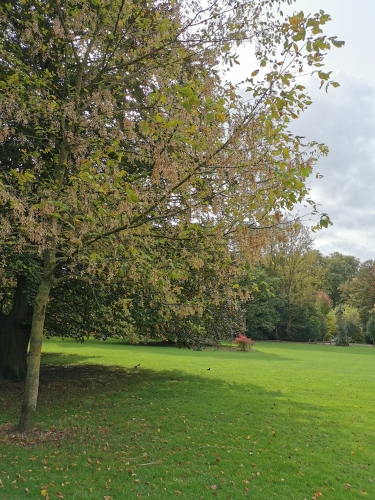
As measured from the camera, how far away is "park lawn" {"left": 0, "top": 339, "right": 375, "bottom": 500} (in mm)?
5578

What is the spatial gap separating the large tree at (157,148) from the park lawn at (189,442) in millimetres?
1579

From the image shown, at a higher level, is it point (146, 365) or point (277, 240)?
point (277, 240)

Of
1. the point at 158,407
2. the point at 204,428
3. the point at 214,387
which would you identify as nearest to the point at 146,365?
the point at 214,387

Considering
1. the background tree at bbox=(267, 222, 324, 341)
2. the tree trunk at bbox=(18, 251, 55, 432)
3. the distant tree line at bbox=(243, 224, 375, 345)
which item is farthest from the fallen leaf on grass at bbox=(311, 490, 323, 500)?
the background tree at bbox=(267, 222, 324, 341)

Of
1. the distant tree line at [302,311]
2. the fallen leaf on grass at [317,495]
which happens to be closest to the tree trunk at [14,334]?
the fallen leaf on grass at [317,495]

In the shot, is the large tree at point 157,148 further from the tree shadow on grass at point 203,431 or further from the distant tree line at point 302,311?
the distant tree line at point 302,311

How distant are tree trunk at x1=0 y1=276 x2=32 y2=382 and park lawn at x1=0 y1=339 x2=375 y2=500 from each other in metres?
0.79

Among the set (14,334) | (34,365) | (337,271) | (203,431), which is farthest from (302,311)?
(34,365)

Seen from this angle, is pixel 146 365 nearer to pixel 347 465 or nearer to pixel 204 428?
pixel 204 428

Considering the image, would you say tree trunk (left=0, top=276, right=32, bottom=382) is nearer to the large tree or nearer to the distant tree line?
the large tree

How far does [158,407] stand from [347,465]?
5005 millimetres

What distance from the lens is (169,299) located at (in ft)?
26.3

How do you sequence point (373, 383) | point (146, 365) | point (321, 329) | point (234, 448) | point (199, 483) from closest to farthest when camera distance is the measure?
point (199, 483) < point (234, 448) < point (373, 383) < point (146, 365) < point (321, 329)

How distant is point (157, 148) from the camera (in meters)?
4.70
